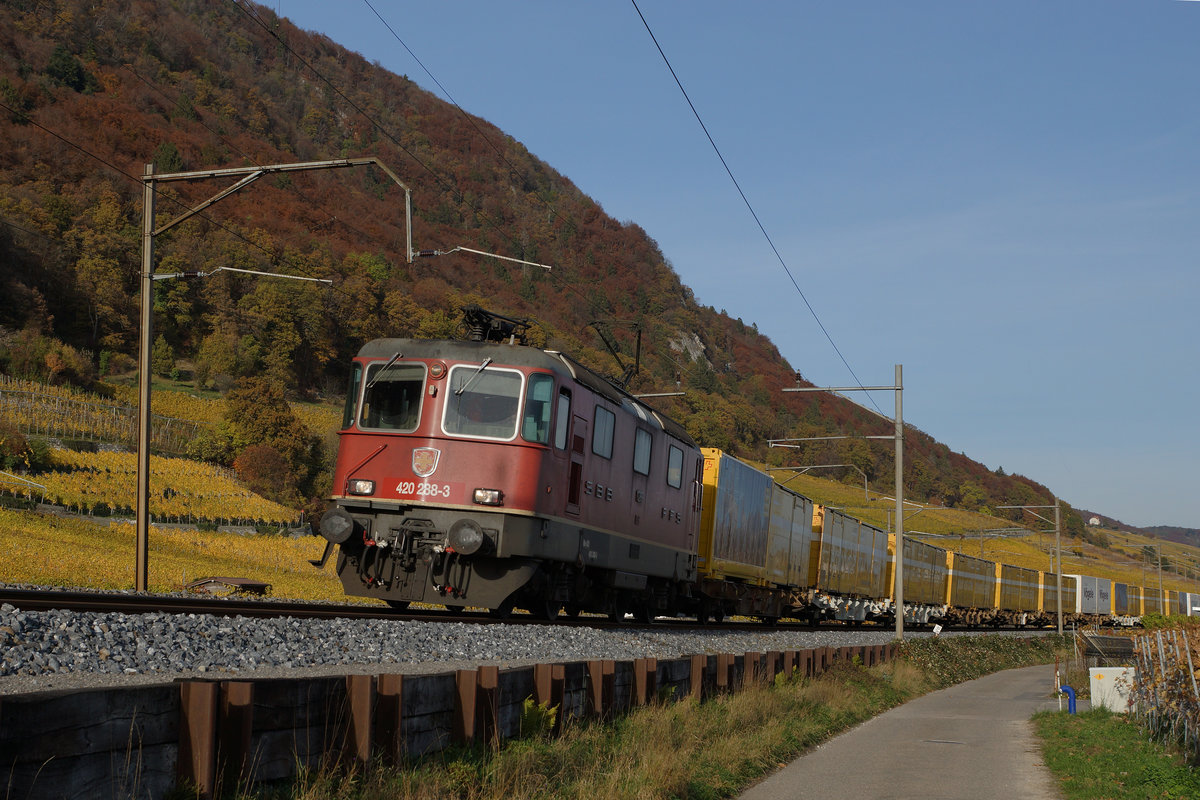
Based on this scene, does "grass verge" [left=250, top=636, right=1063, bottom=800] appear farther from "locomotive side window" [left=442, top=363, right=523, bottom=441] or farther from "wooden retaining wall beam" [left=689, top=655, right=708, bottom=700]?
"locomotive side window" [left=442, top=363, right=523, bottom=441]

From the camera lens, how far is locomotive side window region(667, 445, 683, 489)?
21.3 meters

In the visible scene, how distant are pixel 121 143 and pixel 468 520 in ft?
440

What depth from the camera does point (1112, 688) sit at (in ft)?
64.9

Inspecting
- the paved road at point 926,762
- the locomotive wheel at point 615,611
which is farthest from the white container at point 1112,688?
the locomotive wheel at point 615,611

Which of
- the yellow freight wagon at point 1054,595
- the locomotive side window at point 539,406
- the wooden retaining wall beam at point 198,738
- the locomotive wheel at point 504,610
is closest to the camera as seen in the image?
the wooden retaining wall beam at point 198,738

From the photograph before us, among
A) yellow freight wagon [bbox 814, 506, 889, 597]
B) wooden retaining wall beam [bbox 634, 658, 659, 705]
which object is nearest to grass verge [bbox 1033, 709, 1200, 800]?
wooden retaining wall beam [bbox 634, 658, 659, 705]

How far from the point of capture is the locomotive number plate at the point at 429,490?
15039 mm

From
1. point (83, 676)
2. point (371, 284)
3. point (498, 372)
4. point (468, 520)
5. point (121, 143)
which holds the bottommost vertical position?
point (83, 676)

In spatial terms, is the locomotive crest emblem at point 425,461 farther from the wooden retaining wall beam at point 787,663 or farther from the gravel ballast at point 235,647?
the wooden retaining wall beam at point 787,663

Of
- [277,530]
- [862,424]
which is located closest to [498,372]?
[277,530]

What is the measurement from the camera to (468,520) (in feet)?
47.6

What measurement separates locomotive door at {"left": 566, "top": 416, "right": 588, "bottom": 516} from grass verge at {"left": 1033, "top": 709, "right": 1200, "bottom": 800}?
683 cm

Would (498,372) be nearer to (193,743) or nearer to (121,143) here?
(193,743)

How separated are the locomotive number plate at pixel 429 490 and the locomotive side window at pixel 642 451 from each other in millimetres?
4786
